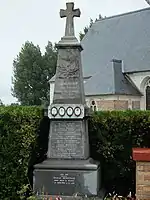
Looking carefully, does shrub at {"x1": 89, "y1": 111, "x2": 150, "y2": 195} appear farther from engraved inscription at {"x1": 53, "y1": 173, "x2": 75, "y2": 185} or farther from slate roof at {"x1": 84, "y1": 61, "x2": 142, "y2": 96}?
slate roof at {"x1": 84, "y1": 61, "x2": 142, "y2": 96}

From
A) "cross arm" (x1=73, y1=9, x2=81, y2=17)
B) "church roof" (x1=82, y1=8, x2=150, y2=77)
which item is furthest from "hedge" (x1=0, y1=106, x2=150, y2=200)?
"church roof" (x1=82, y1=8, x2=150, y2=77)

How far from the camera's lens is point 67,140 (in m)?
7.18

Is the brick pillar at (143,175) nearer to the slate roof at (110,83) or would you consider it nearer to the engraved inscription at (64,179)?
the engraved inscription at (64,179)

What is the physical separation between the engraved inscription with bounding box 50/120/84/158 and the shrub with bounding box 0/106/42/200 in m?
0.48

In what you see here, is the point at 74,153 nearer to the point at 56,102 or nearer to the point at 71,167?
the point at 71,167

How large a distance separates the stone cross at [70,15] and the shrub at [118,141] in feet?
6.05

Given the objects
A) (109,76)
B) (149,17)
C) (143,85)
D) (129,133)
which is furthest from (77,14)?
(149,17)

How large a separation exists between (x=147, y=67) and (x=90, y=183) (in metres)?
24.3

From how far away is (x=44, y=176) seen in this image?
6961mm

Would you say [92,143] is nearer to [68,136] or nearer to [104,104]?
[68,136]

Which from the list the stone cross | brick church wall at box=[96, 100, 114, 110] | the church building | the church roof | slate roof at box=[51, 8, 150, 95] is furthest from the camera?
the church roof

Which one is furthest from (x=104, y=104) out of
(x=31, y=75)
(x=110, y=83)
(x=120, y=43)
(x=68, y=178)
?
(x=68, y=178)

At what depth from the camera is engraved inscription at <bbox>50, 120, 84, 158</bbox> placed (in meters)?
7.14

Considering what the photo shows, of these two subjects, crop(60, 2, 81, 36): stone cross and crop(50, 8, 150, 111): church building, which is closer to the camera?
crop(60, 2, 81, 36): stone cross
